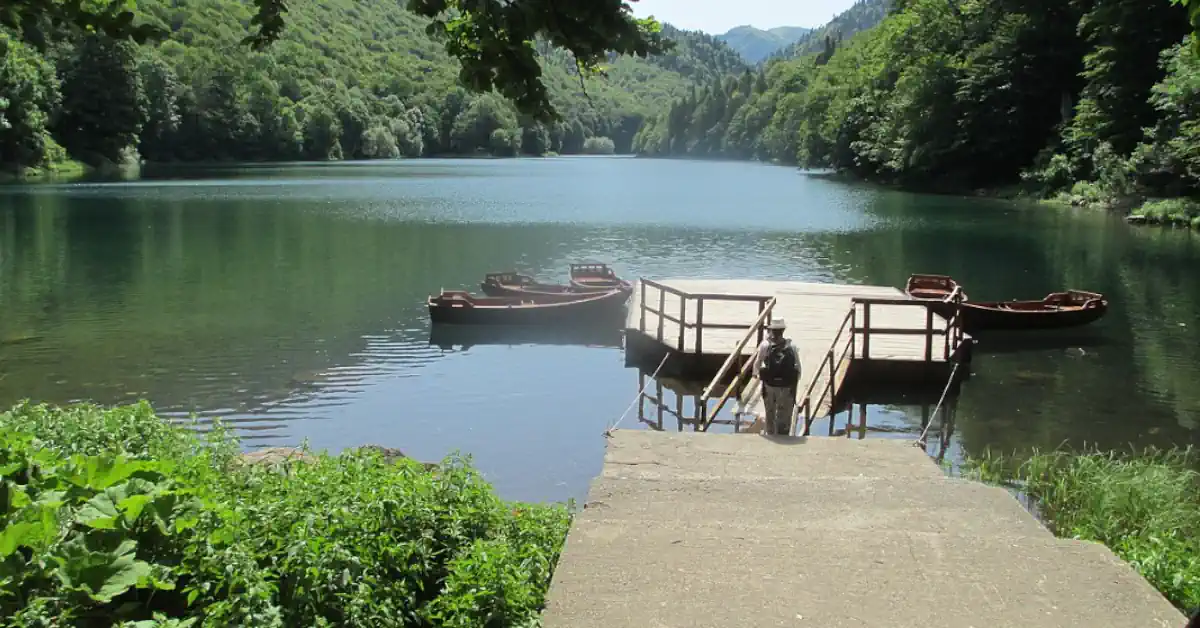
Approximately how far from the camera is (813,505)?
8453mm

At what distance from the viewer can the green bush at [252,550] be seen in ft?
16.1

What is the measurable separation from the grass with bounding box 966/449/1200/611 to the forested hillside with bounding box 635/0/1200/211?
28355mm

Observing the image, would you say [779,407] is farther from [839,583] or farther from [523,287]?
[523,287]

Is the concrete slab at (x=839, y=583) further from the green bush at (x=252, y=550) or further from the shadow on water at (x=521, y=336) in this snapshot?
the shadow on water at (x=521, y=336)

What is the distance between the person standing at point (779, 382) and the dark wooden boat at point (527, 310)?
1262 centimetres

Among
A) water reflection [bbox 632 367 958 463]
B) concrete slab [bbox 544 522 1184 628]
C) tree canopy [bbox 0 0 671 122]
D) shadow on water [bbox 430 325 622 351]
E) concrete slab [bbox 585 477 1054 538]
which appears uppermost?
tree canopy [bbox 0 0 671 122]

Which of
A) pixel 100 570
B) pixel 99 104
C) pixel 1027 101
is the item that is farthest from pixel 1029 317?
pixel 99 104

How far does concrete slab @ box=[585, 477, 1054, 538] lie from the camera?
309 inches

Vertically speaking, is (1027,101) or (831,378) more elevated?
(1027,101)

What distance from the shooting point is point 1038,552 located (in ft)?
22.4

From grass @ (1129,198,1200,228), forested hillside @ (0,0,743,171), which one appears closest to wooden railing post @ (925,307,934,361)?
forested hillside @ (0,0,743,171)

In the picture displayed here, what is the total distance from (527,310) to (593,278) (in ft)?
15.1

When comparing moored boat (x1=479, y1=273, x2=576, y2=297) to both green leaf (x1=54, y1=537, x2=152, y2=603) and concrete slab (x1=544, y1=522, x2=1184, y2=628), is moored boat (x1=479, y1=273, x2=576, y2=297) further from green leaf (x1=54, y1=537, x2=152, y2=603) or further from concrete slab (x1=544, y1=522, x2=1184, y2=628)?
green leaf (x1=54, y1=537, x2=152, y2=603)

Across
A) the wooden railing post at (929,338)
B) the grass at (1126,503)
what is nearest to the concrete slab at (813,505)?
the grass at (1126,503)
